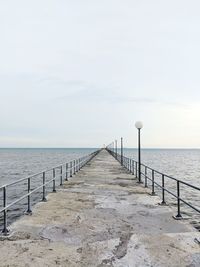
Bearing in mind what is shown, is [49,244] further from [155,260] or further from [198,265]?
[198,265]

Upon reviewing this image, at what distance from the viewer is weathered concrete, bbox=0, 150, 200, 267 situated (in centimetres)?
547

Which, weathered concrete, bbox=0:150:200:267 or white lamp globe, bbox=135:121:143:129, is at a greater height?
white lamp globe, bbox=135:121:143:129

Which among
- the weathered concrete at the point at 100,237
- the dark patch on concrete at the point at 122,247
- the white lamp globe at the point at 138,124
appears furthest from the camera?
the white lamp globe at the point at 138,124

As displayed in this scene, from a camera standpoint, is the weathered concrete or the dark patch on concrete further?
the dark patch on concrete

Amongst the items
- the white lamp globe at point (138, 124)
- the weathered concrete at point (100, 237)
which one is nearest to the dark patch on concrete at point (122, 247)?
the weathered concrete at point (100, 237)

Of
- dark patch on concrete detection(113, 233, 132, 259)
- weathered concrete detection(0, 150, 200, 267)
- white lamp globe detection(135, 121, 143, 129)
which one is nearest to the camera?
weathered concrete detection(0, 150, 200, 267)

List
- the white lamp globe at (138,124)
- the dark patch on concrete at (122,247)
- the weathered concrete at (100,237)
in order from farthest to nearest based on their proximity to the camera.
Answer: the white lamp globe at (138,124) → the dark patch on concrete at (122,247) → the weathered concrete at (100,237)

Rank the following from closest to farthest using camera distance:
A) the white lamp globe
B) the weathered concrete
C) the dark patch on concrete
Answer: the weathered concrete → the dark patch on concrete → the white lamp globe

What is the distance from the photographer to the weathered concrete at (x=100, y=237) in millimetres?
5470

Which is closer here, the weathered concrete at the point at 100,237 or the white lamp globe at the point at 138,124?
the weathered concrete at the point at 100,237

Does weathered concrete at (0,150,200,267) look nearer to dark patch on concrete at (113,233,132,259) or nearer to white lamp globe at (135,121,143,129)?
dark patch on concrete at (113,233,132,259)

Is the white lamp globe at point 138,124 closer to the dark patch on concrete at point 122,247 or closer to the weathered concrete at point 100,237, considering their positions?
the weathered concrete at point 100,237

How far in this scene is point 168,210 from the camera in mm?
9453

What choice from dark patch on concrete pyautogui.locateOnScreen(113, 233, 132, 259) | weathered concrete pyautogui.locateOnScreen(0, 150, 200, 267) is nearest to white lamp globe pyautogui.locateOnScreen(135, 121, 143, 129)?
weathered concrete pyautogui.locateOnScreen(0, 150, 200, 267)
